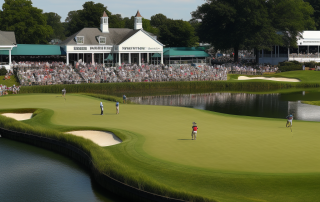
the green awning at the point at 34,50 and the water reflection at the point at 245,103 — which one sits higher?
the green awning at the point at 34,50

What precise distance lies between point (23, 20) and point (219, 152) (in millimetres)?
74844

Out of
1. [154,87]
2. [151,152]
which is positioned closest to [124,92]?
[154,87]

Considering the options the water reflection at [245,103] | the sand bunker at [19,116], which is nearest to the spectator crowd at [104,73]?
the water reflection at [245,103]

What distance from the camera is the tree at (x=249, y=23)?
84500mm

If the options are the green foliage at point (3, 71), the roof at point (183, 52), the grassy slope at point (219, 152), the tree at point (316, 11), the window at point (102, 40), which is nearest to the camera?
the grassy slope at point (219, 152)

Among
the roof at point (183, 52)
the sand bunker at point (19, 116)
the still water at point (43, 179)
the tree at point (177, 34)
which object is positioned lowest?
the still water at point (43, 179)

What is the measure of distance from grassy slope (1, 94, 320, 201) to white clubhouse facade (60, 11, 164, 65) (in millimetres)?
38256

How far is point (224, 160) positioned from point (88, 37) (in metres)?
60.3

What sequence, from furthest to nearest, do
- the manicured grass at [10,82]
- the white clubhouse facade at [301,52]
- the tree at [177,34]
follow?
the tree at [177,34]
the white clubhouse facade at [301,52]
the manicured grass at [10,82]

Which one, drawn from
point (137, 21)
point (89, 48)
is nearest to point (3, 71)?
point (89, 48)

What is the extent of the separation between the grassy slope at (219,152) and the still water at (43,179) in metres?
2.35

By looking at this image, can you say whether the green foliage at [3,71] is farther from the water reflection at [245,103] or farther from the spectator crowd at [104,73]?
the water reflection at [245,103]

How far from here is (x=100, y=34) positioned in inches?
3167

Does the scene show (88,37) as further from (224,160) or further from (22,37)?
(224,160)
